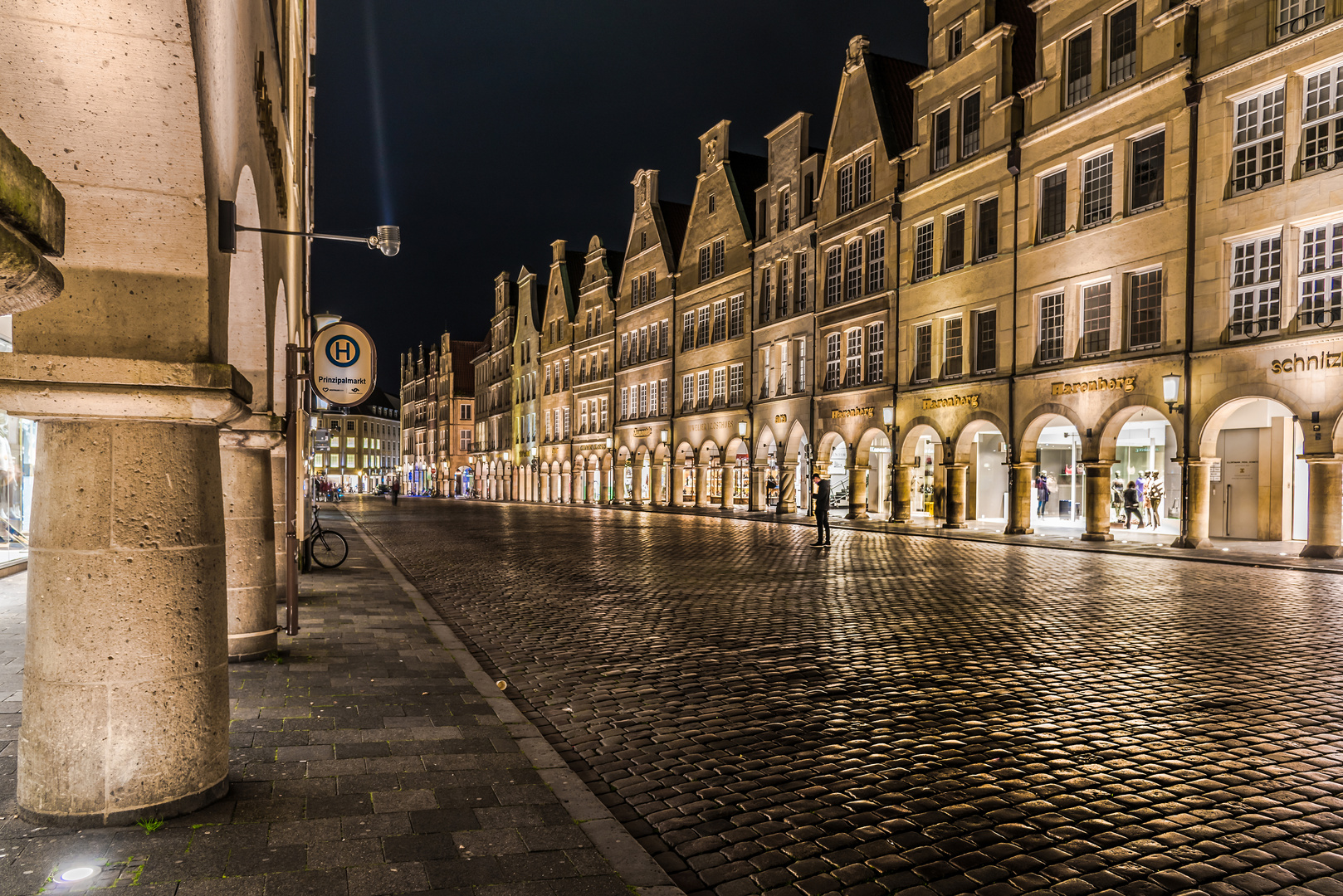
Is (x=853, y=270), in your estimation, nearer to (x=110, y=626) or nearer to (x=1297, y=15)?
(x=1297, y=15)

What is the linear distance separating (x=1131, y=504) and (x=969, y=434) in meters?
5.52

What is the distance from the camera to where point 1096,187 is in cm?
2630

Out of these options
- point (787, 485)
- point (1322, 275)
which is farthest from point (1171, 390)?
point (787, 485)

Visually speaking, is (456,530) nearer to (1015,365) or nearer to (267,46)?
(1015,365)

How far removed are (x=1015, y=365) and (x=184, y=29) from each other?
27868mm

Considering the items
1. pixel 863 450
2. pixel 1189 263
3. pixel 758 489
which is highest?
pixel 1189 263

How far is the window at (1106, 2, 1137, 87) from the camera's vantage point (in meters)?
25.2

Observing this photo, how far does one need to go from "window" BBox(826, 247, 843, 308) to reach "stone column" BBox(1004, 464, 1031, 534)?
42.5 ft

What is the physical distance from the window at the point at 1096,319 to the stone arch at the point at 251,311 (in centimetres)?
2410

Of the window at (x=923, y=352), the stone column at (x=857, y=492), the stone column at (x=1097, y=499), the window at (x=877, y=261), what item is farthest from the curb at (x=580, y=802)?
the window at (x=877, y=261)

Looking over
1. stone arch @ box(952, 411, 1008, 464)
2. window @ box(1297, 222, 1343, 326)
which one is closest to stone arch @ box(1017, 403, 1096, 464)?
stone arch @ box(952, 411, 1008, 464)

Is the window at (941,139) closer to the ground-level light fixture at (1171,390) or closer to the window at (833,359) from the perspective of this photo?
the window at (833,359)

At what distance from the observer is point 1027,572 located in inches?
669

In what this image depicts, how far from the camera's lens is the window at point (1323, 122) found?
66.1 ft
